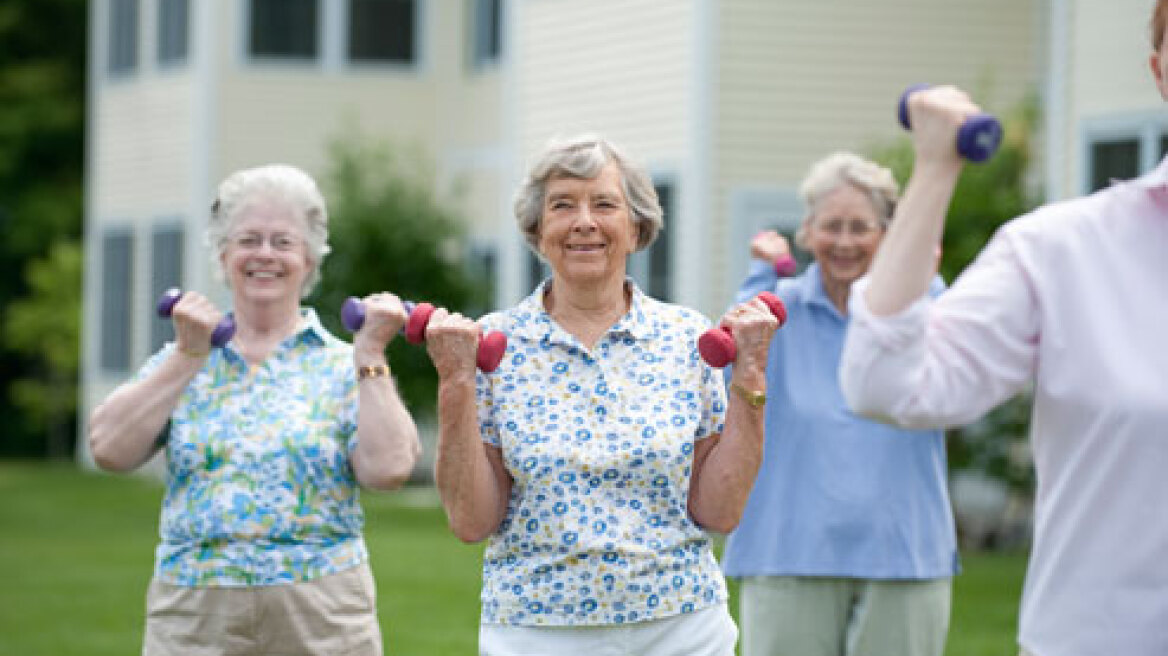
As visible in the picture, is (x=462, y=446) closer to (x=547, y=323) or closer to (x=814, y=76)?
(x=547, y=323)

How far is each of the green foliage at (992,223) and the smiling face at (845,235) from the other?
7965mm

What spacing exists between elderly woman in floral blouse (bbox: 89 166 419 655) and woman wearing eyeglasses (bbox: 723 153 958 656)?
3.70ft

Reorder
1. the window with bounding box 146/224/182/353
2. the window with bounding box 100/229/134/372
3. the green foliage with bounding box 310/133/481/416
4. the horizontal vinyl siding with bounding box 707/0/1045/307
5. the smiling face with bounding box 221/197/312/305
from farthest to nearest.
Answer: the window with bounding box 100/229/134/372 → the window with bounding box 146/224/182/353 → the green foliage with bounding box 310/133/481/416 → the horizontal vinyl siding with bounding box 707/0/1045/307 → the smiling face with bounding box 221/197/312/305

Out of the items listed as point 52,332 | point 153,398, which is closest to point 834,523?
point 153,398

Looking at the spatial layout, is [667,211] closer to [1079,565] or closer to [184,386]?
[184,386]

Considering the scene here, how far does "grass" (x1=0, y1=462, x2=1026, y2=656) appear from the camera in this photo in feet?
34.4

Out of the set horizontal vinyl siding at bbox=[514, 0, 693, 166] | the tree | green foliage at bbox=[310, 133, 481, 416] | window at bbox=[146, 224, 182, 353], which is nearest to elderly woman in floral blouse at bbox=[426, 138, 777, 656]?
horizontal vinyl siding at bbox=[514, 0, 693, 166]

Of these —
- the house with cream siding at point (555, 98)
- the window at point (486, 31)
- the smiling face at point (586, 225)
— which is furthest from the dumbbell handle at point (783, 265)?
the window at point (486, 31)

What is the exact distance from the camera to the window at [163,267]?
926 inches

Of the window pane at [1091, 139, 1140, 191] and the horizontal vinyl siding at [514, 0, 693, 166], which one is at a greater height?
the horizontal vinyl siding at [514, 0, 693, 166]

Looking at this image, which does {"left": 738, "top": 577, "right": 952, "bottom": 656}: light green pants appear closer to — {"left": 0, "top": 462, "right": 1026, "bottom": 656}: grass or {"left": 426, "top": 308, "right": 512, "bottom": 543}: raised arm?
{"left": 426, "top": 308, "right": 512, "bottom": 543}: raised arm

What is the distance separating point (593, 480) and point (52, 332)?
26.5 meters

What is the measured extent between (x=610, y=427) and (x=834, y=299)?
172 centimetres

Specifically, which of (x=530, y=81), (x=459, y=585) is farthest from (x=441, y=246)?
(x=459, y=585)
